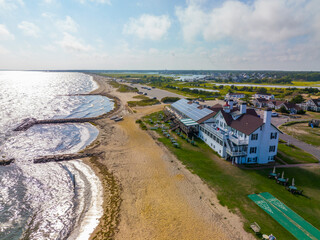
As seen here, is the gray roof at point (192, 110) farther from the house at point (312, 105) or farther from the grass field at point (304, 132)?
the house at point (312, 105)

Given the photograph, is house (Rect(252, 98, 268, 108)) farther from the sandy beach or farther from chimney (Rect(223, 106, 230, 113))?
the sandy beach

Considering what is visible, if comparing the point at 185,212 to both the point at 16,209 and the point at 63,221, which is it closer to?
the point at 63,221

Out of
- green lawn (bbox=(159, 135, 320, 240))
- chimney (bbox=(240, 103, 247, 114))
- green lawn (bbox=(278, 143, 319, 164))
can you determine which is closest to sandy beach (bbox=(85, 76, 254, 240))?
green lawn (bbox=(159, 135, 320, 240))

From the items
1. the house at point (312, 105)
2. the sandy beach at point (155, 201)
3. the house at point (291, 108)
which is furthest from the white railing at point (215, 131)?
the house at point (312, 105)

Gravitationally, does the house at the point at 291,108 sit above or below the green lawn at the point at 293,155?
above

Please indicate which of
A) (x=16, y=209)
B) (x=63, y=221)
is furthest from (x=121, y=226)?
(x=16, y=209)

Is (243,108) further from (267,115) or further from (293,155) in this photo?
(293,155)
